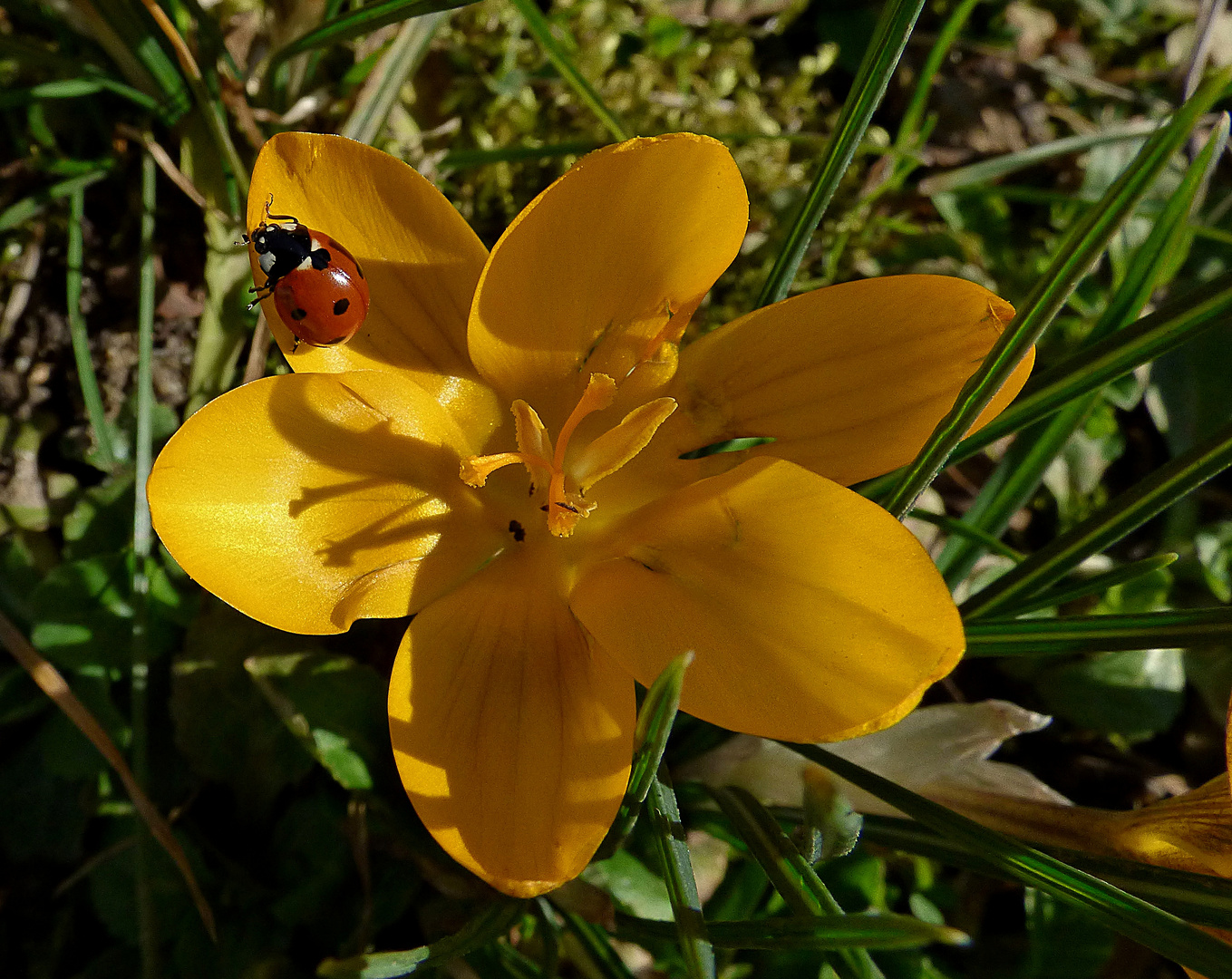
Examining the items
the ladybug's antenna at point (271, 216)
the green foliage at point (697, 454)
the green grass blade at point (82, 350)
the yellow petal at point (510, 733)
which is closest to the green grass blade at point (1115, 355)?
the green foliage at point (697, 454)

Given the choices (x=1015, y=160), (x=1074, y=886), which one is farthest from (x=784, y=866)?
(x=1015, y=160)

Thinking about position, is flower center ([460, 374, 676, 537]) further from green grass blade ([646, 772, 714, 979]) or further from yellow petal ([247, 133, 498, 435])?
green grass blade ([646, 772, 714, 979])

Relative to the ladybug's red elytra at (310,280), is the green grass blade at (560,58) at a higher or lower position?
higher

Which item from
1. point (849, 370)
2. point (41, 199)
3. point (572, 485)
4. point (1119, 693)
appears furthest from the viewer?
point (1119, 693)

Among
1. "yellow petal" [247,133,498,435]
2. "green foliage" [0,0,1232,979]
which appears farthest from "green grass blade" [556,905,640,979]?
"yellow petal" [247,133,498,435]

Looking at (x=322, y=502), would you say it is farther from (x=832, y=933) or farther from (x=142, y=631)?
(x=832, y=933)

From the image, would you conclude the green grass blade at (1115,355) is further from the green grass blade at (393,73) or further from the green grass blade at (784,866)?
the green grass blade at (393,73)
